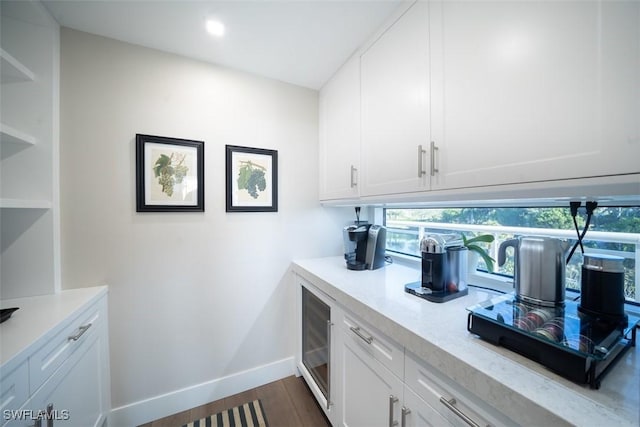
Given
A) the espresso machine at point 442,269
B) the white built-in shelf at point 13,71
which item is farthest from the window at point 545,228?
the white built-in shelf at point 13,71

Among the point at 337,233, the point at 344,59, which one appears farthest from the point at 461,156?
the point at 337,233

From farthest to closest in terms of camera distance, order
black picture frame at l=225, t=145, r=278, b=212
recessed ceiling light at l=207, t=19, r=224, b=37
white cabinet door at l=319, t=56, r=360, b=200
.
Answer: black picture frame at l=225, t=145, r=278, b=212, white cabinet door at l=319, t=56, r=360, b=200, recessed ceiling light at l=207, t=19, r=224, b=37

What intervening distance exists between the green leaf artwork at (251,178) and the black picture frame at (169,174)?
27 centimetres

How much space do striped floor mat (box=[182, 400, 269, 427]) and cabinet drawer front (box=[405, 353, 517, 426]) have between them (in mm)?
1190

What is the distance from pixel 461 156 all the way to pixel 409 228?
1.01 metres

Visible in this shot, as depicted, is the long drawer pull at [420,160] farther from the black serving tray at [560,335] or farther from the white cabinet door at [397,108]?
the black serving tray at [560,335]

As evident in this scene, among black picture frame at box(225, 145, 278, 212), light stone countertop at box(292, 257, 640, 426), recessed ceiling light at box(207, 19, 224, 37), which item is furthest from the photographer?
black picture frame at box(225, 145, 278, 212)

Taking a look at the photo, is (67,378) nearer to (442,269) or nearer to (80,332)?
(80,332)

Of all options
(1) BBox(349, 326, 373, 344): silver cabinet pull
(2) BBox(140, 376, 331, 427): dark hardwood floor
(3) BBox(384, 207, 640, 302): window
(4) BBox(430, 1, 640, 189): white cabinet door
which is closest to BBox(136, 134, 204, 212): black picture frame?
(1) BBox(349, 326, 373, 344): silver cabinet pull

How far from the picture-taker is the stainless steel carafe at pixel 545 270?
849 mm

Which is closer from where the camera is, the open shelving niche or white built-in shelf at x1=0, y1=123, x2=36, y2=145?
white built-in shelf at x1=0, y1=123, x2=36, y2=145

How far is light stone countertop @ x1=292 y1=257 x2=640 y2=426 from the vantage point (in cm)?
50

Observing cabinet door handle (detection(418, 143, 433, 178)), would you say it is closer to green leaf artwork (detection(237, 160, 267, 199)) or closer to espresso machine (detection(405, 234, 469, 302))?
espresso machine (detection(405, 234, 469, 302))

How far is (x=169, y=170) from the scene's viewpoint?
1.55 m
